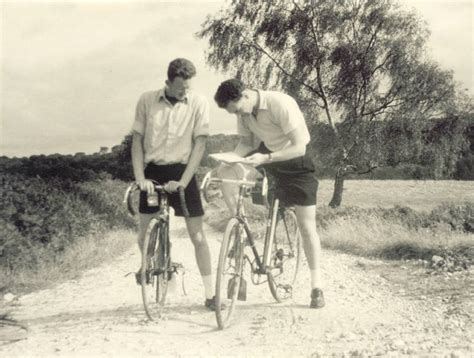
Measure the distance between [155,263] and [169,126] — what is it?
45.7 inches

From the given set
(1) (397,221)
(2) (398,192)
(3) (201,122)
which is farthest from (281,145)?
(2) (398,192)

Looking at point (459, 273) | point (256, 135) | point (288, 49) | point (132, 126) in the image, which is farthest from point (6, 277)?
point (288, 49)

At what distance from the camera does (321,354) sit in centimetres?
383

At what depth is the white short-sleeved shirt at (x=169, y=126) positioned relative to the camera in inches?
185

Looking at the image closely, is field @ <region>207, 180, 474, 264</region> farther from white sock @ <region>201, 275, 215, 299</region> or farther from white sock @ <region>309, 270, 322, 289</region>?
white sock @ <region>201, 275, 215, 299</region>

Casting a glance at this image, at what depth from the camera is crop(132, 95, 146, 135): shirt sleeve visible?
478cm

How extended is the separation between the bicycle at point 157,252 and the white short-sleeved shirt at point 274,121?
2.87 feet

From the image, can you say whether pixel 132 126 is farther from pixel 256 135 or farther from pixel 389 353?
pixel 389 353

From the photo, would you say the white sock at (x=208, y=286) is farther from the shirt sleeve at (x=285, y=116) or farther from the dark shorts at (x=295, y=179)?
the shirt sleeve at (x=285, y=116)

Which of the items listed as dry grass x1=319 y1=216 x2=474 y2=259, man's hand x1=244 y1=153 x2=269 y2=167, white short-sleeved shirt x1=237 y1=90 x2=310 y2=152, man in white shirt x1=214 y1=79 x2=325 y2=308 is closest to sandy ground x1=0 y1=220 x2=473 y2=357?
man in white shirt x1=214 y1=79 x2=325 y2=308

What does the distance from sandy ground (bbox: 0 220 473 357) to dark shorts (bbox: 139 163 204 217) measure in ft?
3.05

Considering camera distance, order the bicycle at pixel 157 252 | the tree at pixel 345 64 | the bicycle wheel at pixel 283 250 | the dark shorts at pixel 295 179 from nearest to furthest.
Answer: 1. the bicycle at pixel 157 252
2. the dark shorts at pixel 295 179
3. the bicycle wheel at pixel 283 250
4. the tree at pixel 345 64

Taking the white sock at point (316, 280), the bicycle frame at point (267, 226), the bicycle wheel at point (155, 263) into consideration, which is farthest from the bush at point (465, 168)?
the bicycle wheel at point (155, 263)

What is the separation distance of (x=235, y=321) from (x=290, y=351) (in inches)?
34.0
